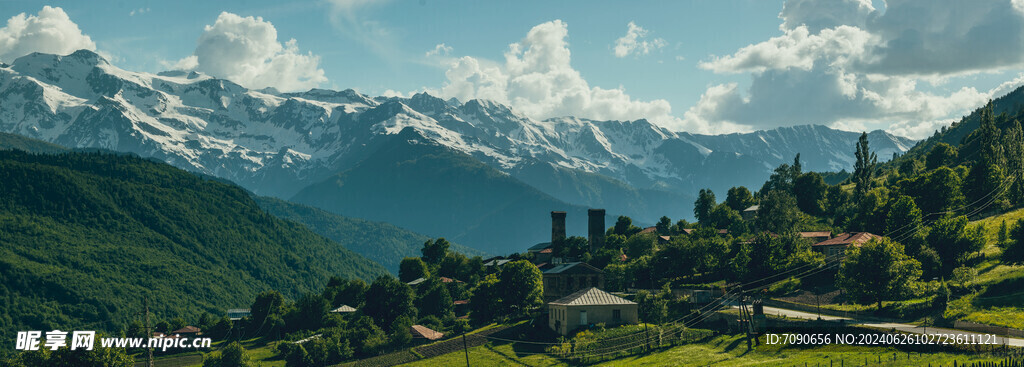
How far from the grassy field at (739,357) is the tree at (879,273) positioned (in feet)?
59.9

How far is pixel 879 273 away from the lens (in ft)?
344

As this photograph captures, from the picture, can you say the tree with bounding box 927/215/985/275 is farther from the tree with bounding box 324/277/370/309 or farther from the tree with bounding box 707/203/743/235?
the tree with bounding box 324/277/370/309

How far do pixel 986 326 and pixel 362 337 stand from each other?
96.2 meters

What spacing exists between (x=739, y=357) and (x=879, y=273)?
26.1m

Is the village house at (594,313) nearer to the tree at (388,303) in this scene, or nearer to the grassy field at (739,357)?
the grassy field at (739,357)

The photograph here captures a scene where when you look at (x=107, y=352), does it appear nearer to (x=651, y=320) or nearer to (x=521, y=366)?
(x=521, y=366)

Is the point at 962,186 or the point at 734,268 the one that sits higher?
the point at 962,186

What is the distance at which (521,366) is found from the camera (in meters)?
109

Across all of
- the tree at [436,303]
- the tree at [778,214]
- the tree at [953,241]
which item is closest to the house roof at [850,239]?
the tree at [778,214]

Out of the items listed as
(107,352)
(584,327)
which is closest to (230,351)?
(107,352)

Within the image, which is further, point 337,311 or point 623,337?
point 337,311

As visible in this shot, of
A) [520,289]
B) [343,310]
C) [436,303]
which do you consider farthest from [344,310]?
[520,289]

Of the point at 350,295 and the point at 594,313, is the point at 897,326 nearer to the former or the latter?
the point at 594,313

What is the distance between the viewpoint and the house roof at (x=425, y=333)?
14012 centimetres
